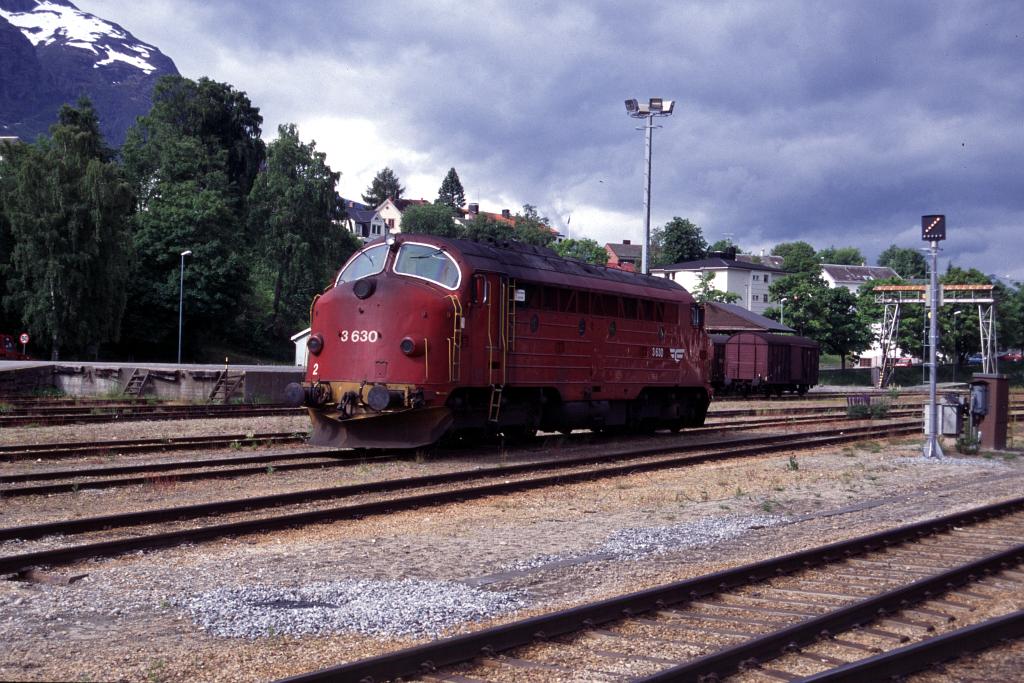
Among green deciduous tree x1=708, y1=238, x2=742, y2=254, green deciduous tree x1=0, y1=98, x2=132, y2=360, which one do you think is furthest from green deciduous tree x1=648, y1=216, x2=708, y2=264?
green deciduous tree x1=0, y1=98, x2=132, y2=360

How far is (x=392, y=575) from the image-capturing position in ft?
28.1

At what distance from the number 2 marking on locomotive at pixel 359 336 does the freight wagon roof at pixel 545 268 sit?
188cm

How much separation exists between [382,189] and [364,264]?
135443 mm

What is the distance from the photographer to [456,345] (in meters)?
16.0

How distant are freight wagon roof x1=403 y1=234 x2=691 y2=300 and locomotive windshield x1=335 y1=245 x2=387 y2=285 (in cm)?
60

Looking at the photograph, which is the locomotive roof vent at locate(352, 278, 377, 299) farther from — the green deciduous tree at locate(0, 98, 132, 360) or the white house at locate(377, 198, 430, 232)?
the white house at locate(377, 198, 430, 232)

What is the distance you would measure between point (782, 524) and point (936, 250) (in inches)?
372

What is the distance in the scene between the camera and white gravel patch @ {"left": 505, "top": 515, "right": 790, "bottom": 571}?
31.0 ft

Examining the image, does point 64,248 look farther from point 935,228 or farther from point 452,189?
point 452,189

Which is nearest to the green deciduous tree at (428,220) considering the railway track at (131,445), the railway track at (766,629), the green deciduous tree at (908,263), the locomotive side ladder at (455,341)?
the railway track at (131,445)

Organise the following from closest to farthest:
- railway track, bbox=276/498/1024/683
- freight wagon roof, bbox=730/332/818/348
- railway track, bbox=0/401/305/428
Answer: railway track, bbox=276/498/1024/683 → railway track, bbox=0/401/305/428 → freight wagon roof, bbox=730/332/818/348

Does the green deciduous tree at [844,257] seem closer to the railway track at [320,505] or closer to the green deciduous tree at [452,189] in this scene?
the green deciduous tree at [452,189]

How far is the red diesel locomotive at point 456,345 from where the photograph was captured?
15.9m

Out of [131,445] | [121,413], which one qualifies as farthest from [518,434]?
[121,413]
